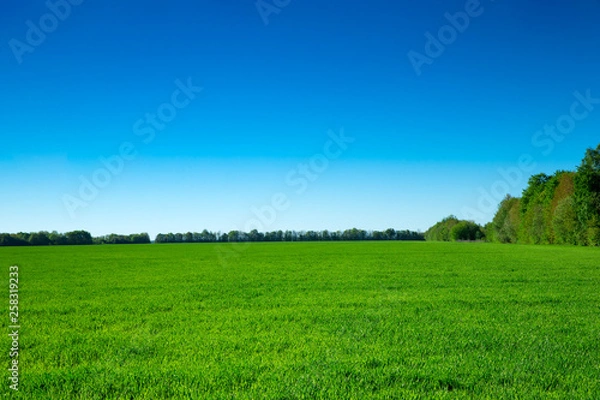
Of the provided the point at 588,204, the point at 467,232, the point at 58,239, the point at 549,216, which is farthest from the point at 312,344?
the point at 467,232

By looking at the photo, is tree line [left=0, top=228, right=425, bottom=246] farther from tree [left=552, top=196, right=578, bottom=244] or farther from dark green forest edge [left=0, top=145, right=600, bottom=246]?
tree [left=552, top=196, right=578, bottom=244]

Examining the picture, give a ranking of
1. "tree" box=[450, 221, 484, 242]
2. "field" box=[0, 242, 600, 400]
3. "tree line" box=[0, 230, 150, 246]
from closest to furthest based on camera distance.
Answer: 1. "field" box=[0, 242, 600, 400]
2. "tree line" box=[0, 230, 150, 246]
3. "tree" box=[450, 221, 484, 242]

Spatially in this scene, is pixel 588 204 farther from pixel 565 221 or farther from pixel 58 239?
pixel 58 239

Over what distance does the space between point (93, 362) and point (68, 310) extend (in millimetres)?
6319

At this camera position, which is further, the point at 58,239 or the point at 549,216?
the point at 58,239

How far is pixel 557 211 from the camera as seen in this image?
64.6 metres

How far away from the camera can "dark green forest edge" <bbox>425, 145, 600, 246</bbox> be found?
58.4 metres

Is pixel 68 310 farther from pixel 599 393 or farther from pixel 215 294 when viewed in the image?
pixel 599 393

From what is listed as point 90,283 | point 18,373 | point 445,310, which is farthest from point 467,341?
point 90,283

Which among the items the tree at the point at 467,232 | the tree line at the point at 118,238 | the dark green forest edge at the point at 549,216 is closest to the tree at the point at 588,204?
the dark green forest edge at the point at 549,216

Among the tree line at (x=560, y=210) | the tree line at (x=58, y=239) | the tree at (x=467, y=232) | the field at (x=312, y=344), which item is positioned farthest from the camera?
the tree at (x=467, y=232)

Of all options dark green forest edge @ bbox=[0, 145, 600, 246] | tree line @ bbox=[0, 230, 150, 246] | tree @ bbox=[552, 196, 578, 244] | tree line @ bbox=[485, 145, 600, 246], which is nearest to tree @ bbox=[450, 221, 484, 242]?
dark green forest edge @ bbox=[0, 145, 600, 246]

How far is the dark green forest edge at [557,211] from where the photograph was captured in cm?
5838

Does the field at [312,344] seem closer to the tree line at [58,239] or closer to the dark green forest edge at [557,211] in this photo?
the dark green forest edge at [557,211]
